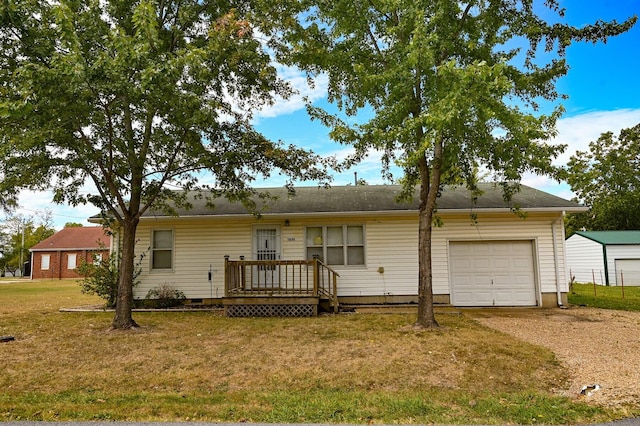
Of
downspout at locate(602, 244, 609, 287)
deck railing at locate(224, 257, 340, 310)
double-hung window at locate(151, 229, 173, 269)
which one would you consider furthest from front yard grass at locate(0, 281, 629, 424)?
downspout at locate(602, 244, 609, 287)

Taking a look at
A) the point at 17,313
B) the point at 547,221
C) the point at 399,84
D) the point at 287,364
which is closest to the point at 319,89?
the point at 399,84

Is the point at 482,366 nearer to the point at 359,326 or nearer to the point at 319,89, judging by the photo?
the point at 359,326

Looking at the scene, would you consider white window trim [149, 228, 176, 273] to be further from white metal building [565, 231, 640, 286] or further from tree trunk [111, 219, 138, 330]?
white metal building [565, 231, 640, 286]

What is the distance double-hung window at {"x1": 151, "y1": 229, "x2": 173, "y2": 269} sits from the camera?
12297 millimetres

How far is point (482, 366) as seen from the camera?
5.67m

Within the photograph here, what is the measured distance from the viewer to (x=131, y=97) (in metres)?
6.98

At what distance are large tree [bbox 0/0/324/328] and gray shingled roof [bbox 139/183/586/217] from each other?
8.20ft

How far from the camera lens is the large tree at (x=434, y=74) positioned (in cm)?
725

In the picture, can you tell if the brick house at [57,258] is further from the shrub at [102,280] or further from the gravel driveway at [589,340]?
the gravel driveway at [589,340]

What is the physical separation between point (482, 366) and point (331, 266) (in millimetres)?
6572

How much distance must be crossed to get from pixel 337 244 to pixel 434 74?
5823 mm

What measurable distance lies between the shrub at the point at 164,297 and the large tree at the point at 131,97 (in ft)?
10.7

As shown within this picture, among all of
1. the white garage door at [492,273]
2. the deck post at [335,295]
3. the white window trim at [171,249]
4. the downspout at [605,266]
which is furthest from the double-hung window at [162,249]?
the downspout at [605,266]

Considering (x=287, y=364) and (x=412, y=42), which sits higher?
(x=412, y=42)
